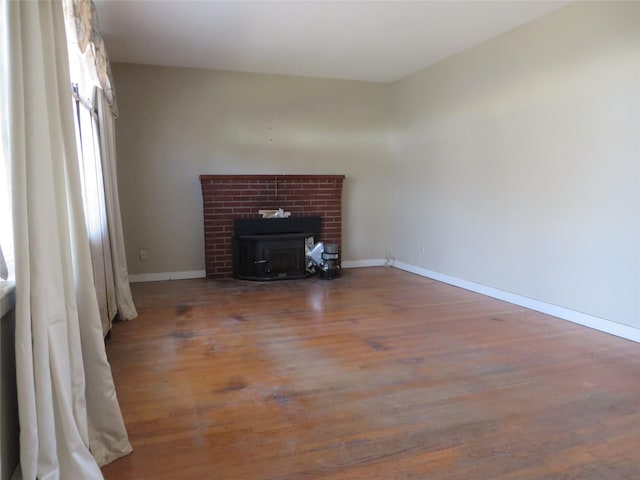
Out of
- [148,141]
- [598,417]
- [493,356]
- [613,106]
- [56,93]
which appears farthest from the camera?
[148,141]

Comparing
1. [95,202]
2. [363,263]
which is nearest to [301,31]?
[95,202]

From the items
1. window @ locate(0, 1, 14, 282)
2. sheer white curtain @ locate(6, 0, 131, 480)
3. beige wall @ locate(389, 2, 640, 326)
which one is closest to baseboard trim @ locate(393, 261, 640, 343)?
beige wall @ locate(389, 2, 640, 326)

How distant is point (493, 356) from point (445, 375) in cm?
49

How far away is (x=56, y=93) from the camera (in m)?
1.51

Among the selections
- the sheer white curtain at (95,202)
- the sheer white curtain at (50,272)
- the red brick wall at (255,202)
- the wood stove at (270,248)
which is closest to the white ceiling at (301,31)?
the sheer white curtain at (95,202)

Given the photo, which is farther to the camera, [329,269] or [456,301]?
[329,269]

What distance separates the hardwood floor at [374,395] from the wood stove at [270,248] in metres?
1.34

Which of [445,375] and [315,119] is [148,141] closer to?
[315,119]

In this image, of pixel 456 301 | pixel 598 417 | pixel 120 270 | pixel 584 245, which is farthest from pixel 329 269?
pixel 598 417

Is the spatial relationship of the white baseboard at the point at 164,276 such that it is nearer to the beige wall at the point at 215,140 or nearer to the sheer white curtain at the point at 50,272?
the beige wall at the point at 215,140

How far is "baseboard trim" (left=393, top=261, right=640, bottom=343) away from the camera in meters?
3.06

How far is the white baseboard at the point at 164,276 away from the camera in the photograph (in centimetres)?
515

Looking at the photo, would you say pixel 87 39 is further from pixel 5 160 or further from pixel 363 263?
pixel 363 263

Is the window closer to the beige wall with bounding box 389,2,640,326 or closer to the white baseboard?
the beige wall with bounding box 389,2,640,326
